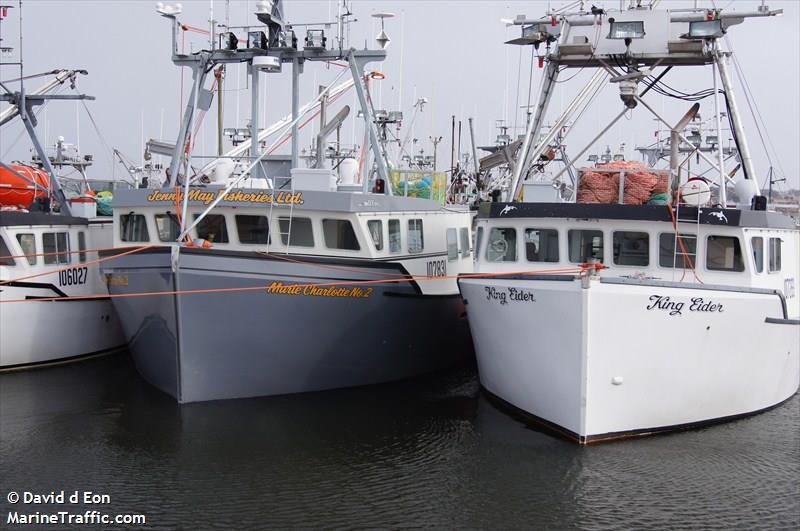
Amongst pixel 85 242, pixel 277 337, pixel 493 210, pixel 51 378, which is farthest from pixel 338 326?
pixel 85 242

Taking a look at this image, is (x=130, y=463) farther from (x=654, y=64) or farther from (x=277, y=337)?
(x=654, y=64)

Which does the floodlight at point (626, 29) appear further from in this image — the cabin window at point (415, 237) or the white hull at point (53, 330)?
the white hull at point (53, 330)

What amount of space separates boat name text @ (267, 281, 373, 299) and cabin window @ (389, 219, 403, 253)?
4.65 ft

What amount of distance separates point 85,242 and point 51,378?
382 centimetres

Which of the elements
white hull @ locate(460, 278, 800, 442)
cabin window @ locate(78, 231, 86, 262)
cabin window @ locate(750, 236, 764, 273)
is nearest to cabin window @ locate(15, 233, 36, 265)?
cabin window @ locate(78, 231, 86, 262)

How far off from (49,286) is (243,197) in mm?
5869

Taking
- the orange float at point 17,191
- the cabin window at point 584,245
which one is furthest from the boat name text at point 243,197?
the orange float at point 17,191

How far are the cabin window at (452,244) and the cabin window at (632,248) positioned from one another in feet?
18.9

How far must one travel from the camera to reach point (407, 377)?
701 inches

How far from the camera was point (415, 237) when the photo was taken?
18.0 m

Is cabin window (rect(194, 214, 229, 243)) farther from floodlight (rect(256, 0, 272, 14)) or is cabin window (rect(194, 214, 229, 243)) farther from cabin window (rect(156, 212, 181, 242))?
floodlight (rect(256, 0, 272, 14))

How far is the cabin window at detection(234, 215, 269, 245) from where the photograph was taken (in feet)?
52.8

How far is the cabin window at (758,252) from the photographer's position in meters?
14.0

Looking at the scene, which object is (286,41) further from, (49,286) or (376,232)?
(49,286)
